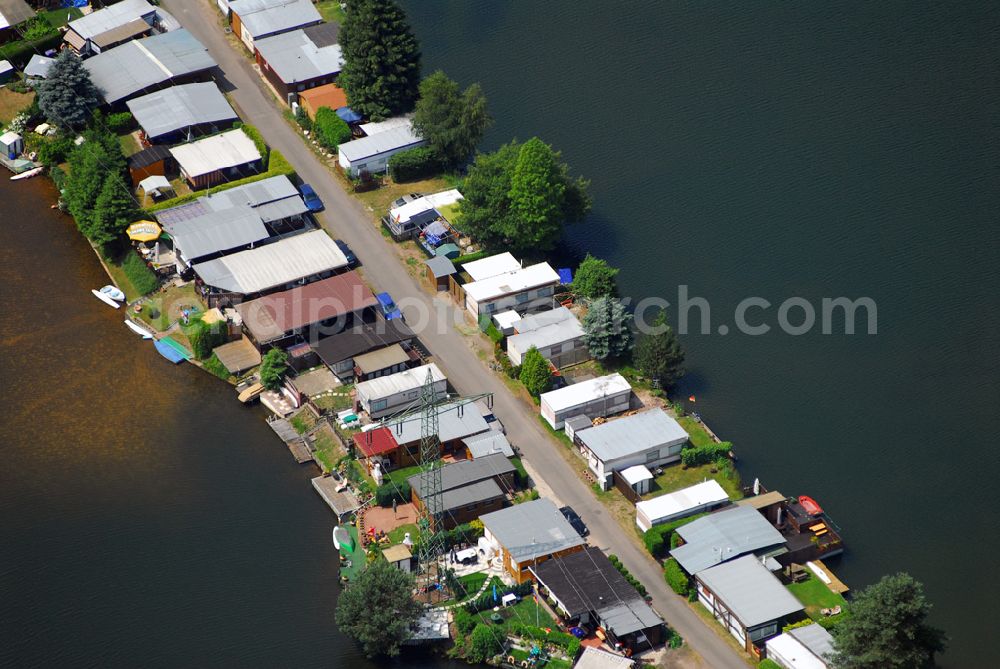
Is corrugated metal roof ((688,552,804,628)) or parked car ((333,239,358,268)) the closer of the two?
corrugated metal roof ((688,552,804,628))

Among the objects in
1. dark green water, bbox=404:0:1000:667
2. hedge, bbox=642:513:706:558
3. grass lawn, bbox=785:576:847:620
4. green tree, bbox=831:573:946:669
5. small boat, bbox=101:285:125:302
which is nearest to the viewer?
green tree, bbox=831:573:946:669

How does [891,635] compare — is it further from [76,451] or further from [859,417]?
[76,451]

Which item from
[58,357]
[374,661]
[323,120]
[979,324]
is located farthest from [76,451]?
[979,324]

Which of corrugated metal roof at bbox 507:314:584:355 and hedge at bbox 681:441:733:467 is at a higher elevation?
corrugated metal roof at bbox 507:314:584:355

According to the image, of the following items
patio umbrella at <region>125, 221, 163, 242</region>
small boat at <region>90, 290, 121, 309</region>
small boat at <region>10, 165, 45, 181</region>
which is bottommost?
small boat at <region>90, 290, 121, 309</region>

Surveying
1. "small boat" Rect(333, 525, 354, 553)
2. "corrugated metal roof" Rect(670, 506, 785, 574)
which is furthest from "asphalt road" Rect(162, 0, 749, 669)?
"small boat" Rect(333, 525, 354, 553)

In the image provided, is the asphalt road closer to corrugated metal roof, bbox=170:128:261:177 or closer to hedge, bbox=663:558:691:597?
hedge, bbox=663:558:691:597

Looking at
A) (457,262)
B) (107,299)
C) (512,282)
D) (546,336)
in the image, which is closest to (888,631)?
(546,336)
